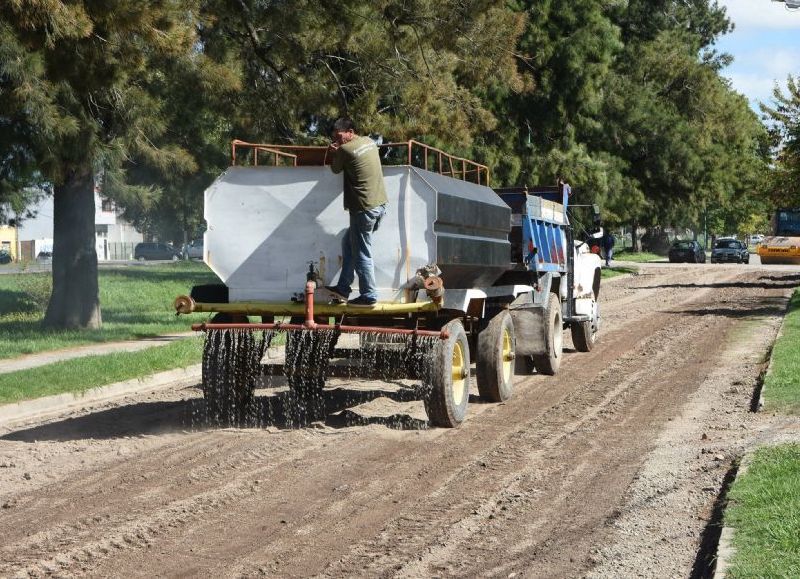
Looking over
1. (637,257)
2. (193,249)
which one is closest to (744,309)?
(637,257)

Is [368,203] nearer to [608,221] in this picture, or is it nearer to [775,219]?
[608,221]

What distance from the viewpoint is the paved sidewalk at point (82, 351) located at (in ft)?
56.2

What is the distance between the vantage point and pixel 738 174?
7100 centimetres

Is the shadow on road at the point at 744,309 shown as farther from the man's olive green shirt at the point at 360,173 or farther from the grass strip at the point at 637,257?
the grass strip at the point at 637,257

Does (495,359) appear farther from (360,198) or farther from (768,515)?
(768,515)

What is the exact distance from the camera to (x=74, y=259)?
2328cm

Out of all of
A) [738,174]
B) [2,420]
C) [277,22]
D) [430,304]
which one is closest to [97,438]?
[2,420]

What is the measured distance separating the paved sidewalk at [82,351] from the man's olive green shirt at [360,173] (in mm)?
7291

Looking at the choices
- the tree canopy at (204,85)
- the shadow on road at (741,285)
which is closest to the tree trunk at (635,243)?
the shadow on road at (741,285)

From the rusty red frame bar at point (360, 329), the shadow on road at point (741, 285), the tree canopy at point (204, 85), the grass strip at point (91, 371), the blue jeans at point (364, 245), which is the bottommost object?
the grass strip at point (91, 371)

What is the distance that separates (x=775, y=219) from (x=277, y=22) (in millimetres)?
45280

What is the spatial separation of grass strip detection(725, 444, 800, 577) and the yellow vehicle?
52.4 m

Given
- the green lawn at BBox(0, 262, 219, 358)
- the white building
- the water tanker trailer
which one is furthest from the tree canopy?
the white building

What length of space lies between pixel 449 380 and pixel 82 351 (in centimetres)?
1001
